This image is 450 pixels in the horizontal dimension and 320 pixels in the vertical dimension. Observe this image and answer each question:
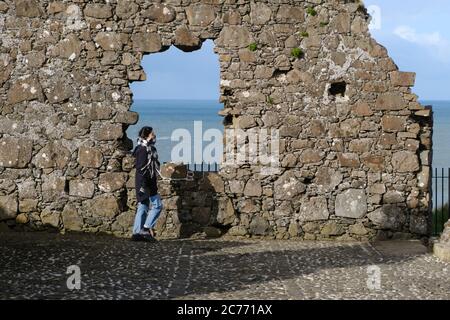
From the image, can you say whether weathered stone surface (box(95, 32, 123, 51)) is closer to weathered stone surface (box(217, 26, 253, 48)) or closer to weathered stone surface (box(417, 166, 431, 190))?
weathered stone surface (box(217, 26, 253, 48))

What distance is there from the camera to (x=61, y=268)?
7914 mm

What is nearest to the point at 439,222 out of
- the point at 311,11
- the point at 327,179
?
the point at 327,179

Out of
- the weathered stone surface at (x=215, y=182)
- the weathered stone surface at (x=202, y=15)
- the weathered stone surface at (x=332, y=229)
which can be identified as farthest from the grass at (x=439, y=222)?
the weathered stone surface at (x=202, y=15)

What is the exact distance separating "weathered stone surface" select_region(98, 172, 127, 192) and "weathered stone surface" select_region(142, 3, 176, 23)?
2450mm

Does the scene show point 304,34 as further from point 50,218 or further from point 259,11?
point 50,218

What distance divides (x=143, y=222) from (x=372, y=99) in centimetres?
399

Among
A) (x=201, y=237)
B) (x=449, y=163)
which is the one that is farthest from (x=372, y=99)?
(x=449, y=163)

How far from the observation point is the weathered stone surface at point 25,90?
10523mm

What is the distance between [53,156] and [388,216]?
5.25 m

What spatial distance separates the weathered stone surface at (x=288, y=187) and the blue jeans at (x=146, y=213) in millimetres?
1896

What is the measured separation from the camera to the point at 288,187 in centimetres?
1068

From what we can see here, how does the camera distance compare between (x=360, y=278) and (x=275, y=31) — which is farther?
→ (x=275, y=31)

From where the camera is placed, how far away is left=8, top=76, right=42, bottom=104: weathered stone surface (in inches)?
414

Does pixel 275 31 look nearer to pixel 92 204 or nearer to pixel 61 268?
pixel 92 204
